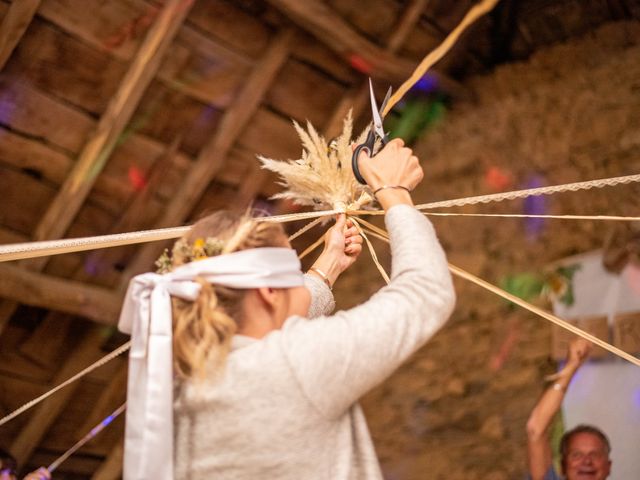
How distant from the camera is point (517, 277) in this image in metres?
3.27

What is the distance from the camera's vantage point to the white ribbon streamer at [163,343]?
3.49 ft

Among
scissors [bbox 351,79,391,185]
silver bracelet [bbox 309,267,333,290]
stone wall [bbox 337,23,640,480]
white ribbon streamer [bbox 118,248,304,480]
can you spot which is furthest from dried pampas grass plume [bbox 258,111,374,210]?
stone wall [bbox 337,23,640,480]

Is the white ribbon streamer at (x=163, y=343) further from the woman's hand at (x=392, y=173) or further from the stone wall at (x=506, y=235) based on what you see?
the stone wall at (x=506, y=235)

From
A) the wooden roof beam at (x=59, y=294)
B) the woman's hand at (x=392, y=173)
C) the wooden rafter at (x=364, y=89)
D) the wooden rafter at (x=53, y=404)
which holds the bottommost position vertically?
the woman's hand at (x=392, y=173)

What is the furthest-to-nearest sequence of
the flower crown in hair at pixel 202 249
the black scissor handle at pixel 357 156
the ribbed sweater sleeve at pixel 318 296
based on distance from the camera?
the ribbed sweater sleeve at pixel 318 296, the black scissor handle at pixel 357 156, the flower crown in hair at pixel 202 249

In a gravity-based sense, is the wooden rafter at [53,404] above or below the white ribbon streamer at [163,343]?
above

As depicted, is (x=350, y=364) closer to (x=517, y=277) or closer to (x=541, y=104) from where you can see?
(x=517, y=277)

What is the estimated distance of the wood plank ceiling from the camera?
9.29 ft

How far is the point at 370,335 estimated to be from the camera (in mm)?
982

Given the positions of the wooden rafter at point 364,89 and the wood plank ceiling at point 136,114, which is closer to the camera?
the wood plank ceiling at point 136,114

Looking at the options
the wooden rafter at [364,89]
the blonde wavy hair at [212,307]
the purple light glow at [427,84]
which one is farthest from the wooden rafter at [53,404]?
the blonde wavy hair at [212,307]

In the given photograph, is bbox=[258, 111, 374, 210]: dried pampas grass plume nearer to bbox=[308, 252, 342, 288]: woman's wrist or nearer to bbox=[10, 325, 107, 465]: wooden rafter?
bbox=[308, 252, 342, 288]: woman's wrist

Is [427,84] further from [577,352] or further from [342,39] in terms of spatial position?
[577,352]

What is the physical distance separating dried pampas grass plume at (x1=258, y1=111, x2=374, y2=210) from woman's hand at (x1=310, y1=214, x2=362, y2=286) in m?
0.05
